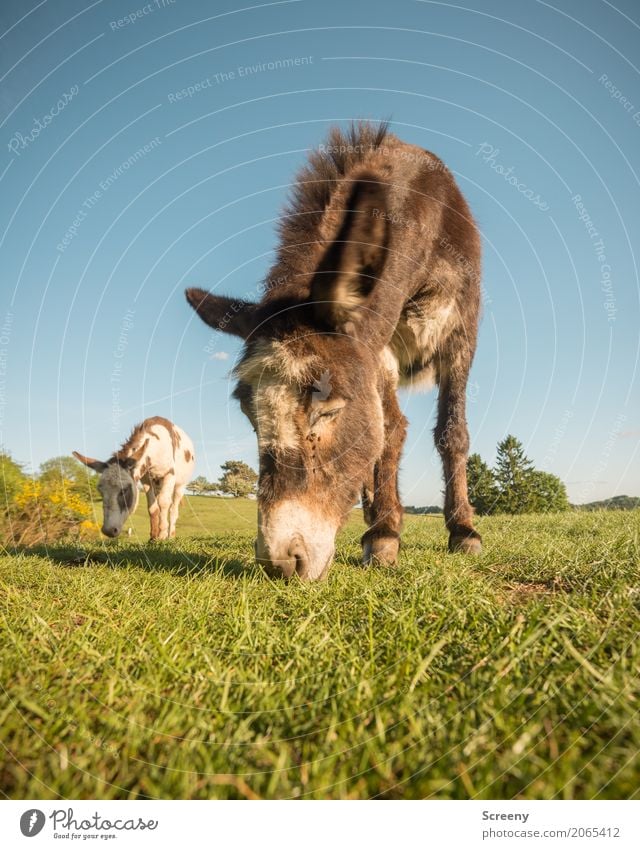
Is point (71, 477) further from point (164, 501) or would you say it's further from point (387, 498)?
point (387, 498)

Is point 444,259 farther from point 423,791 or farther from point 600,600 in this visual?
point 423,791

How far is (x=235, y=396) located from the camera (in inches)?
170

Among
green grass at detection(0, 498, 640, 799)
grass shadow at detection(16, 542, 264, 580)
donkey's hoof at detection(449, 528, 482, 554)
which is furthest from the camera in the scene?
donkey's hoof at detection(449, 528, 482, 554)

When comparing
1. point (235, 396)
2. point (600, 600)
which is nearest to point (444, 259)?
point (235, 396)

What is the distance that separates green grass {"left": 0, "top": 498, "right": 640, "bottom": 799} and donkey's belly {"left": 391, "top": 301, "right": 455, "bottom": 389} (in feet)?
12.4

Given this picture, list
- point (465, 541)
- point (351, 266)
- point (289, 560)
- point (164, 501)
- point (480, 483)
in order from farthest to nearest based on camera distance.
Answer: point (164, 501) < point (480, 483) < point (465, 541) < point (351, 266) < point (289, 560)

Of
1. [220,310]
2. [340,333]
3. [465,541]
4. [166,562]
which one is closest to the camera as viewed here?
[340,333]

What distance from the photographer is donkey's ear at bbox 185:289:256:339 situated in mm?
5048

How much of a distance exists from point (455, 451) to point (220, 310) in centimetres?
377

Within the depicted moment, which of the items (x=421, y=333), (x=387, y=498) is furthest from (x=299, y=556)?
(x=421, y=333)

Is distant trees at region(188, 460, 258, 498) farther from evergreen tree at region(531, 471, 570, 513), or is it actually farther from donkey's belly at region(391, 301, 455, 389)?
evergreen tree at region(531, 471, 570, 513)

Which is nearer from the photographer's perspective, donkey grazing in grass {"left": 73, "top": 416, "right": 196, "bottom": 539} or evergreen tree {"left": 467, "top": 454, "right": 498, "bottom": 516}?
evergreen tree {"left": 467, "top": 454, "right": 498, "bottom": 516}

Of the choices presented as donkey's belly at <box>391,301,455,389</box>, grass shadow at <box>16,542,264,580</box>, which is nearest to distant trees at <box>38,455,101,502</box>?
grass shadow at <box>16,542,264,580</box>
